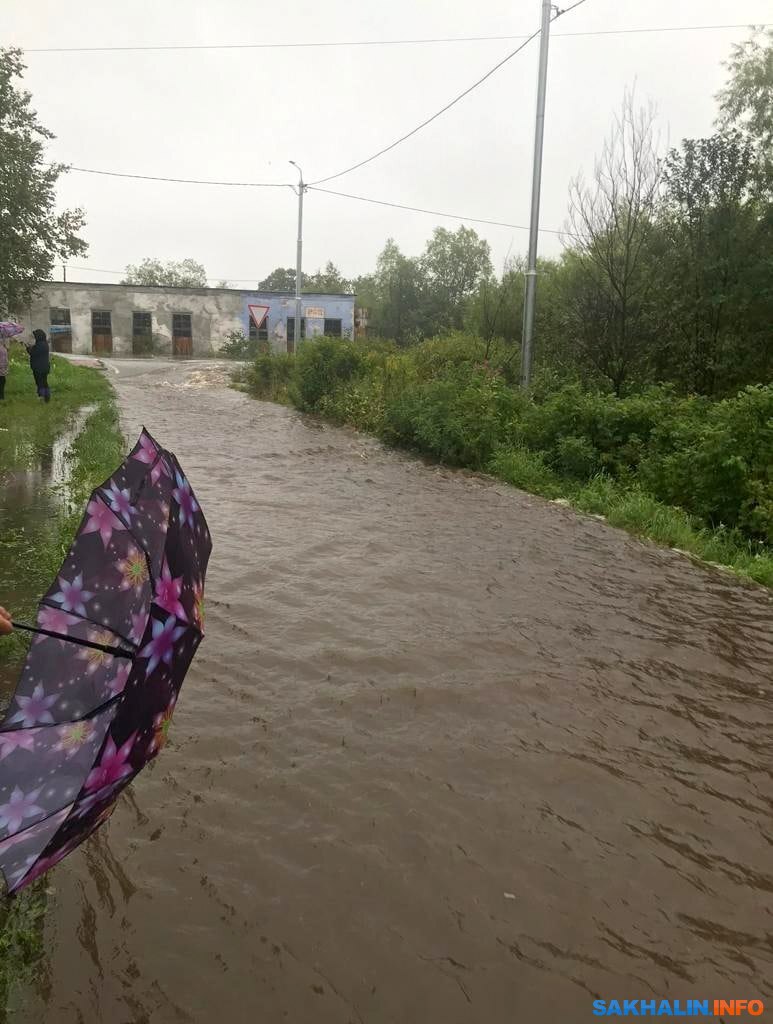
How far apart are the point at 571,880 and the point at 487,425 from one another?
9.57 meters

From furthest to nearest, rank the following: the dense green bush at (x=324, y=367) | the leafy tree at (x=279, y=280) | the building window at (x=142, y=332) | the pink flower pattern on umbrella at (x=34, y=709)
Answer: the leafy tree at (x=279, y=280) < the building window at (x=142, y=332) < the dense green bush at (x=324, y=367) < the pink flower pattern on umbrella at (x=34, y=709)

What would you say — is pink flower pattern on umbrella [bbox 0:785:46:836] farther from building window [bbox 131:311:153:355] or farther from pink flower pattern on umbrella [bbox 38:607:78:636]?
building window [bbox 131:311:153:355]

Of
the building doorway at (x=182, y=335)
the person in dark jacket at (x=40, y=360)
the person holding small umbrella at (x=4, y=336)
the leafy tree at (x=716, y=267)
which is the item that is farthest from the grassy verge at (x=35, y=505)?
the building doorway at (x=182, y=335)

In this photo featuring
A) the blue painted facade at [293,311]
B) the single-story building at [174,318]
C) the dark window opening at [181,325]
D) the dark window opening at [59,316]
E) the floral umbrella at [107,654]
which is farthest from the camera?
the dark window opening at [181,325]

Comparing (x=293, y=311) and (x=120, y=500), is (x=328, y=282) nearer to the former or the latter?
(x=293, y=311)

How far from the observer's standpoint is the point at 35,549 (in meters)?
5.91

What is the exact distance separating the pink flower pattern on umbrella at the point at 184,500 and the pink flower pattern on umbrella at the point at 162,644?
46 cm

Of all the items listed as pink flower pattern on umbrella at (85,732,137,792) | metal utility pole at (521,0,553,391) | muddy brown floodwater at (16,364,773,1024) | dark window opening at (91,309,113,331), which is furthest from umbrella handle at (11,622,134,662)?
dark window opening at (91,309,113,331)

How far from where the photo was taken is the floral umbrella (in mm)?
1900

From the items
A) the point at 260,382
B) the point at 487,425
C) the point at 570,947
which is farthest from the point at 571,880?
the point at 260,382

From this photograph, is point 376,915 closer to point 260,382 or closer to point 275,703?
point 275,703

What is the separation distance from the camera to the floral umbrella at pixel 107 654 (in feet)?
6.23

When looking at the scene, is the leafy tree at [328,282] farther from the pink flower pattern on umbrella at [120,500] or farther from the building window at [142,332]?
the pink flower pattern on umbrella at [120,500]

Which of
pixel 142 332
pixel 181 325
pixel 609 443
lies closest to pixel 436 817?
pixel 609 443
